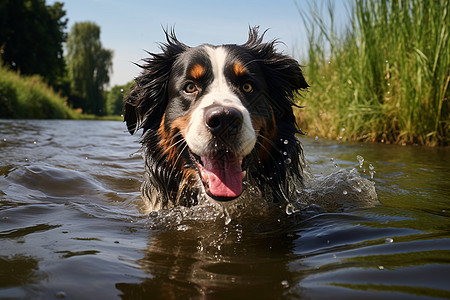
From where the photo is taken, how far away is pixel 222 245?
8.55 feet

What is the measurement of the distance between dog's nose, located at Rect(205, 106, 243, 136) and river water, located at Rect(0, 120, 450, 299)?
0.71 meters

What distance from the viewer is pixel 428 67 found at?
7.74 m

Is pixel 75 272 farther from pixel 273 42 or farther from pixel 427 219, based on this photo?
pixel 273 42

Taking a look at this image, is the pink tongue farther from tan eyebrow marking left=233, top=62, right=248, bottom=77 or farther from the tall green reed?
the tall green reed

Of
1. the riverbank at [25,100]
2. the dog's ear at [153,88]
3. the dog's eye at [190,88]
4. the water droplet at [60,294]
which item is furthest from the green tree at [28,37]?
the water droplet at [60,294]

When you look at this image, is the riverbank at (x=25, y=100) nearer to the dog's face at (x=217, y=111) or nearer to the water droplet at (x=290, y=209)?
the dog's face at (x=217, y=111)

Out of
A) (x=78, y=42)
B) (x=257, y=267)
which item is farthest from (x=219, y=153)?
(x=78, y=42)

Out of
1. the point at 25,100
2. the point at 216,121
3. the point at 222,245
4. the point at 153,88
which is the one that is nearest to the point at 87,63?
the point at 25,100

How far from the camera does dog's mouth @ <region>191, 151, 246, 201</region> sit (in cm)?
312

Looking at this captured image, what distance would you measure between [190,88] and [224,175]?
2.66 ft

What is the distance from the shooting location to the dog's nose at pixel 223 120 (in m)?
2.83

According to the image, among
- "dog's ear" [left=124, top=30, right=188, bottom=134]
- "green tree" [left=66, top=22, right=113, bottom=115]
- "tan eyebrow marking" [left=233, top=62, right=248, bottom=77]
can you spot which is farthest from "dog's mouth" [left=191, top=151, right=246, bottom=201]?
"green tree" [left=66, top=22, right=113, bottom=115]

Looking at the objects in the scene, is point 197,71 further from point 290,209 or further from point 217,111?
point 290,209

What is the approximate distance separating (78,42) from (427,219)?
54288 mm
